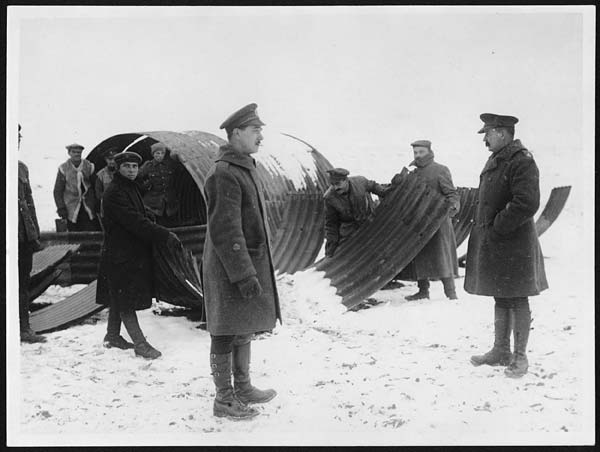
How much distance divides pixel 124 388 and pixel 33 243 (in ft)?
5.07

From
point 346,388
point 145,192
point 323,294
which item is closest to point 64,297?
point 145,192

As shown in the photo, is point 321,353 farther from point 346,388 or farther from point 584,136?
point 584,136

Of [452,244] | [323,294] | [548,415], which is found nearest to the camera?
[548,415]

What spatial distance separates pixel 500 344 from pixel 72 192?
16.9ft

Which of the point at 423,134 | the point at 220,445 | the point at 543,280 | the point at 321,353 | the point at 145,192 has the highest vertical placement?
the point at 423,134

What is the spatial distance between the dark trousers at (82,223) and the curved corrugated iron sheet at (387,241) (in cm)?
282

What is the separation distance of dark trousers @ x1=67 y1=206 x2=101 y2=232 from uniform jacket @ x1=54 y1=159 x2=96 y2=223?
0.25 ft

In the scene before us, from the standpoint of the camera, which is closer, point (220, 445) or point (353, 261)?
point (220, 445)

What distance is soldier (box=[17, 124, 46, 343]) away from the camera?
5.55m

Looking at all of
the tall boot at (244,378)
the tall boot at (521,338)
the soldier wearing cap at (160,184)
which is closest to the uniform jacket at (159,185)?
the soldier wearing cap at (160,184)

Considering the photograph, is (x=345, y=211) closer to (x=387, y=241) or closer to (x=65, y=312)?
(x=387, y=241)

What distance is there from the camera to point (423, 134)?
28.9ft

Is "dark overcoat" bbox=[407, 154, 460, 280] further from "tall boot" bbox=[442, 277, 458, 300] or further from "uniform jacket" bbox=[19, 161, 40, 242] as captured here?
"uniform jacket" bbox=[19, 161, 40, 242]

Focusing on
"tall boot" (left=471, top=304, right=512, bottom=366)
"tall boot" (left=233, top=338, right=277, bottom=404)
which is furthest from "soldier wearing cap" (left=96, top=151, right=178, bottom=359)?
"tall boot" (left=471, top=304, right=512, bottom=366)
